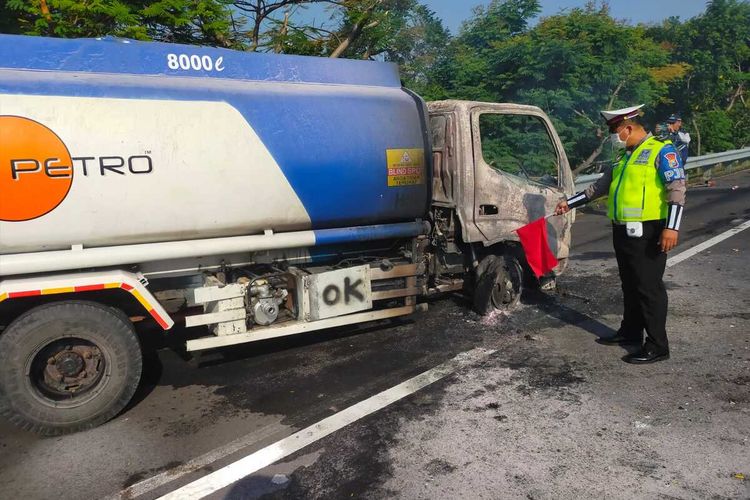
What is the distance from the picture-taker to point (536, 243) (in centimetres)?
617

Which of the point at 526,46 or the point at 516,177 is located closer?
the point at 516,177

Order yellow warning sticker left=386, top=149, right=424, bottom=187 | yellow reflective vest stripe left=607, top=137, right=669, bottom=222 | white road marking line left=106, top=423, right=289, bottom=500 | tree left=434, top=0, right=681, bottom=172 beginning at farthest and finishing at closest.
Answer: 1. tree left=434, top=0, right=681, bottom=172
2. yellow warning sticker left=386, top=149, right=424, bottom=187
3. yellow reflective vest stripe left=607, top=137, right=669, bottom=222
4. white road marking line left=106, top=423, right=289, bottom=500

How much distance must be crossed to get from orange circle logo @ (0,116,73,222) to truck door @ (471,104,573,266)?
11.9 feet

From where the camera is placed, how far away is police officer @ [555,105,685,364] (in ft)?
15.6

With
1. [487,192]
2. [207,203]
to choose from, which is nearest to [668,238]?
[487,192]

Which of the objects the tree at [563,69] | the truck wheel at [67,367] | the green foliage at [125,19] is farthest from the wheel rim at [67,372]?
the tree at [563,69]

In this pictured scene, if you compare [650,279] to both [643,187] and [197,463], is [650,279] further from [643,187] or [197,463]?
[197,463]

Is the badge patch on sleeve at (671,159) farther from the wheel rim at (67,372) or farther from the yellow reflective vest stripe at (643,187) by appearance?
the wheel rim at (67,372)

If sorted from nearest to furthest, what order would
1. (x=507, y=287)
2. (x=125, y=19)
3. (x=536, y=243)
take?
(x=536, y=243), (x=507, y=287), (x=125, y=19)

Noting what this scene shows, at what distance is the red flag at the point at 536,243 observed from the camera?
615 cm

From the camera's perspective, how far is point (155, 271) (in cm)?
457

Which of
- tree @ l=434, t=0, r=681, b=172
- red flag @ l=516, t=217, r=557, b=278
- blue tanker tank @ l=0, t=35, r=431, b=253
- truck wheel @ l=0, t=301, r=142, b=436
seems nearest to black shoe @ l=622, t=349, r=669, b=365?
red flag @ l=516, t=217, r=557, b=278

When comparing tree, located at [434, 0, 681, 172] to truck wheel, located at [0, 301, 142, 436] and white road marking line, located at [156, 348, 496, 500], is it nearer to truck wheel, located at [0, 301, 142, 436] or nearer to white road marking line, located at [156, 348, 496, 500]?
white road marking line, located at [156, 348, 496, 500]

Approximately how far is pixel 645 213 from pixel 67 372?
176 inches
